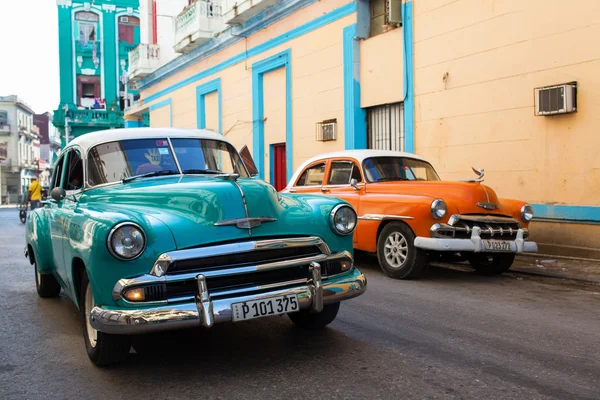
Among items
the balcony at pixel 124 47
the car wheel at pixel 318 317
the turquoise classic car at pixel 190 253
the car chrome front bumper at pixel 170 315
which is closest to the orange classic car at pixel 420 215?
the car wheel at pixel 318 317

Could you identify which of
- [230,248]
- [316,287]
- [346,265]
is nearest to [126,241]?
[230,248]

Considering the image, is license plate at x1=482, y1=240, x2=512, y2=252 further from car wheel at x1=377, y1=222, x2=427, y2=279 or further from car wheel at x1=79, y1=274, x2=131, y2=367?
car wheel at x1=79, y1=274, x2=131, y2=367

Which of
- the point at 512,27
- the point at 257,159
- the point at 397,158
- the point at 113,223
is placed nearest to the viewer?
the point at 113,223

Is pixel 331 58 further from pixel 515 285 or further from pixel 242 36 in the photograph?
pixel 515 285

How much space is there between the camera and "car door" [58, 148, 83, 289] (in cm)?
429

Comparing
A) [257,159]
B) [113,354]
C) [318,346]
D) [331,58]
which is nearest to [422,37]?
[331,58]

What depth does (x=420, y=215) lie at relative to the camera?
708 cm

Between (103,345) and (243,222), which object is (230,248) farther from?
(103,345)

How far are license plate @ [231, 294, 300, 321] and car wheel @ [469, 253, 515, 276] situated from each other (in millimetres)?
4414

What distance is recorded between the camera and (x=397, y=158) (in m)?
8.48

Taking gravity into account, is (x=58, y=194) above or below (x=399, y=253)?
above

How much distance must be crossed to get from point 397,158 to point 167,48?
2056 centimetres

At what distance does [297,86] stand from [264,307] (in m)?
13.1

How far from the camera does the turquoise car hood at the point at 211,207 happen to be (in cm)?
374
